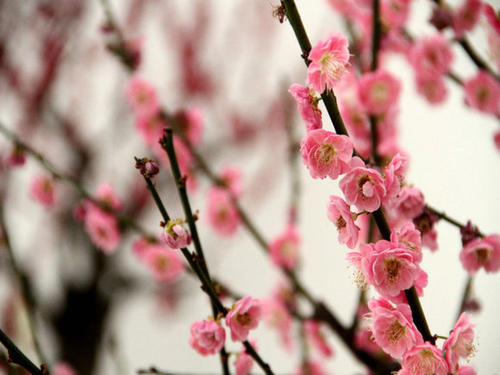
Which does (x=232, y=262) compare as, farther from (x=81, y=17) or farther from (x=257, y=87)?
(x=81, y=17)

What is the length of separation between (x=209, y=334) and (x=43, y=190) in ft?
2.24

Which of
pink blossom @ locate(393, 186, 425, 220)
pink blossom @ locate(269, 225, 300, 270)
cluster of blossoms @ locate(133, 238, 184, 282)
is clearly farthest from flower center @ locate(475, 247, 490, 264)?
cluster of blossoms @ locate(133, 238, 184, 282)

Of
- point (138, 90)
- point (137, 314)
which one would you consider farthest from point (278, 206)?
point (138, 90)

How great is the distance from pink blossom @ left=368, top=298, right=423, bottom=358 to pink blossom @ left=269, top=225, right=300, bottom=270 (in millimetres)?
519

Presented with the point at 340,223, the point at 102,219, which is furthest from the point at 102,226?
the point at 340,223

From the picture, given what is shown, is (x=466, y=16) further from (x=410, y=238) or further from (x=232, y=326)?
(x=232, y=326)

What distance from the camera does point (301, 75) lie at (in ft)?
6.48

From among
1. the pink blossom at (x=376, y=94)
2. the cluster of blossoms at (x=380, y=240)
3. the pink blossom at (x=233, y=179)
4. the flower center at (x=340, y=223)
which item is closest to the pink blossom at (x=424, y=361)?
the cluster of blossoms at (x=380, y=240)

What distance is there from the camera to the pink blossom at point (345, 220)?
0.34 meters

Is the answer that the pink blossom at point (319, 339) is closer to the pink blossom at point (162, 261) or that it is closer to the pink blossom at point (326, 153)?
the pink blossom at point (162, 261)

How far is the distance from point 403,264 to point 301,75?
1.75 m

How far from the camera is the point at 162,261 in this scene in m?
0.99

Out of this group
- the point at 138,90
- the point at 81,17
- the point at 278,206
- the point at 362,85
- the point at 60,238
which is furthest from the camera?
the point at 278,206

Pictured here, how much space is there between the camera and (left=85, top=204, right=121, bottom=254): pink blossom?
33.1 inches
